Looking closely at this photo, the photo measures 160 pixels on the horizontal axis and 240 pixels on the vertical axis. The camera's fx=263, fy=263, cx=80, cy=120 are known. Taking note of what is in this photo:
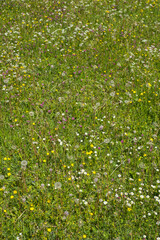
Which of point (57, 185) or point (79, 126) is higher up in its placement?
point (79, 126)

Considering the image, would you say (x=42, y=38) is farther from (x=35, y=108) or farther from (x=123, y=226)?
(x=123, y=226)

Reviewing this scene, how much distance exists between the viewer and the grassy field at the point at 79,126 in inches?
144

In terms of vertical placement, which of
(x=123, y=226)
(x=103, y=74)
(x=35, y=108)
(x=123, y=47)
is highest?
(x=123, y=47)

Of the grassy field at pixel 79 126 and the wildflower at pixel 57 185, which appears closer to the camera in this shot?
the grassy field at pixel 79 126

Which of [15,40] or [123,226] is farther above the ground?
[15,40]

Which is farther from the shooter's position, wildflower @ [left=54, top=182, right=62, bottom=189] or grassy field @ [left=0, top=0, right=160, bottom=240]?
wildflower @ [left=54, top=182, right=62, bottom=189]

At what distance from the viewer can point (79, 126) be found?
16.6ft

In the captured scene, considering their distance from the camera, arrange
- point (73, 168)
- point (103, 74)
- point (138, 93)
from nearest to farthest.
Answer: point (73, 168) < point (138, 93) < point (103, 74)

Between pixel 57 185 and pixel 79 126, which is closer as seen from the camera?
pixel 57 185

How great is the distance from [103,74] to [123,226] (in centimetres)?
386

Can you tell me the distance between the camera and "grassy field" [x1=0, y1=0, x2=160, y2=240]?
144 inches

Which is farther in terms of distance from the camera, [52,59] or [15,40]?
[15,40]

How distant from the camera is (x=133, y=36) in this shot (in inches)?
302

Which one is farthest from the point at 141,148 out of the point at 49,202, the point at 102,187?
the point at 49,202
